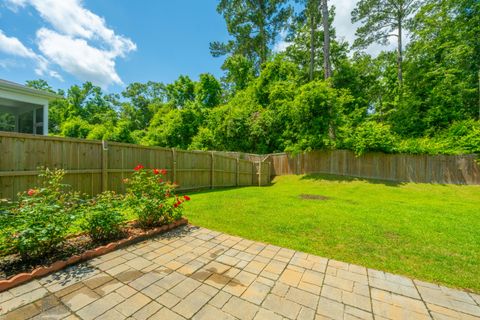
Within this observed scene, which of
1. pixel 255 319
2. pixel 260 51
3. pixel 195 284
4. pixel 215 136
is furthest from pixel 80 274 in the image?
pixel 260 51

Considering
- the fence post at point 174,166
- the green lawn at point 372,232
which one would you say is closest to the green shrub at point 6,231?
the green lawn at point 372,232

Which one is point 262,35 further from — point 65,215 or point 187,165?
point 65,215

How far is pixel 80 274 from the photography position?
2176 millimetres

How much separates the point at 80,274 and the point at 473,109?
22916 mm

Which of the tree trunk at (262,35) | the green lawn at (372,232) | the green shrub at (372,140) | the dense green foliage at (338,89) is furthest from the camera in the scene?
the tree trunk at (262,35)

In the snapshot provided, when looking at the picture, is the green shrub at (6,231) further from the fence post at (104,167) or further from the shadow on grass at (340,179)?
the shadow on grass at (340,179)

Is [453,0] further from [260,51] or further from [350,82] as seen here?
[260,51]

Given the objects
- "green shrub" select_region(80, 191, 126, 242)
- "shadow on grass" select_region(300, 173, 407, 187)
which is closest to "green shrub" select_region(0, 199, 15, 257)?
"green shrub" select_region(80, 191, 126, 242)

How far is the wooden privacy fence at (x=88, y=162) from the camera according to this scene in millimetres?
3877

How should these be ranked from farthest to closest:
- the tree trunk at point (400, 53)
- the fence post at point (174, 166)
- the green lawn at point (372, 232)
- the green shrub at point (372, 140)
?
the tree trunk at point (400, 53) < the green shrub at point (372, 140) < the fence post at point (174, 166) < the green lawn at point (372, 232)

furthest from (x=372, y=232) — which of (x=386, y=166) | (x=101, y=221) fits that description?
(x=386, y=166)

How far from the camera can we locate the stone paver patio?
1.69 meters

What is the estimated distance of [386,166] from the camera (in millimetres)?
10688

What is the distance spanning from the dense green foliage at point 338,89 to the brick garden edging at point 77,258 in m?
10.5
